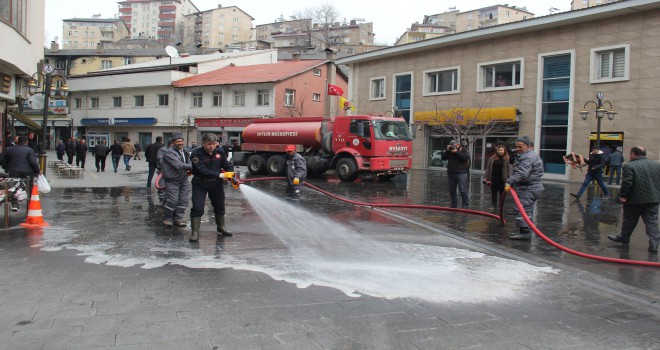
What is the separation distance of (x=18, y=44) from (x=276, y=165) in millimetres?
10127

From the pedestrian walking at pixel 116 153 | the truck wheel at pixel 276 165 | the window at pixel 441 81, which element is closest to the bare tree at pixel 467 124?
the window at pixel 441 81

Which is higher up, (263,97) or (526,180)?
(263,97)

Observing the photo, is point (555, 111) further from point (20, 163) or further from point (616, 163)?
point (20, 163)

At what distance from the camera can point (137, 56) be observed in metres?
64.8

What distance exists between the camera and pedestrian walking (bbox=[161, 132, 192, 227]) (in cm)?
874

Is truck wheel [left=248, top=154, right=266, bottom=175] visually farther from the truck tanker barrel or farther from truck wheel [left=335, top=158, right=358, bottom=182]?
truck wheel [left=335, top=158, right=358, bottom=182]

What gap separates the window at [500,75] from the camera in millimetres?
24922

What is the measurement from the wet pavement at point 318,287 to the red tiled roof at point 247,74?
1221 inches

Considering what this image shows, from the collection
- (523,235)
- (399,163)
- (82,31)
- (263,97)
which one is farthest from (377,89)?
(82,31)

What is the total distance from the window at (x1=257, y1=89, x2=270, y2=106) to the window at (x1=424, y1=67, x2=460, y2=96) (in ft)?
46.9

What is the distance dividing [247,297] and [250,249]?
2260 millimetres

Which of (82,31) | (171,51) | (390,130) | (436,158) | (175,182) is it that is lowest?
(175,182)

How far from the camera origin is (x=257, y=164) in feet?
73.4

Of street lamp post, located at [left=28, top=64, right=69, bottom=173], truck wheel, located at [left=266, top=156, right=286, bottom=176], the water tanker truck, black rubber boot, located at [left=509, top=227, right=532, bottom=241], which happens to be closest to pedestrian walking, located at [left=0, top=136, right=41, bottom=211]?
street lamp post, located at [left=28, top=64, right=69, bottom=173]
